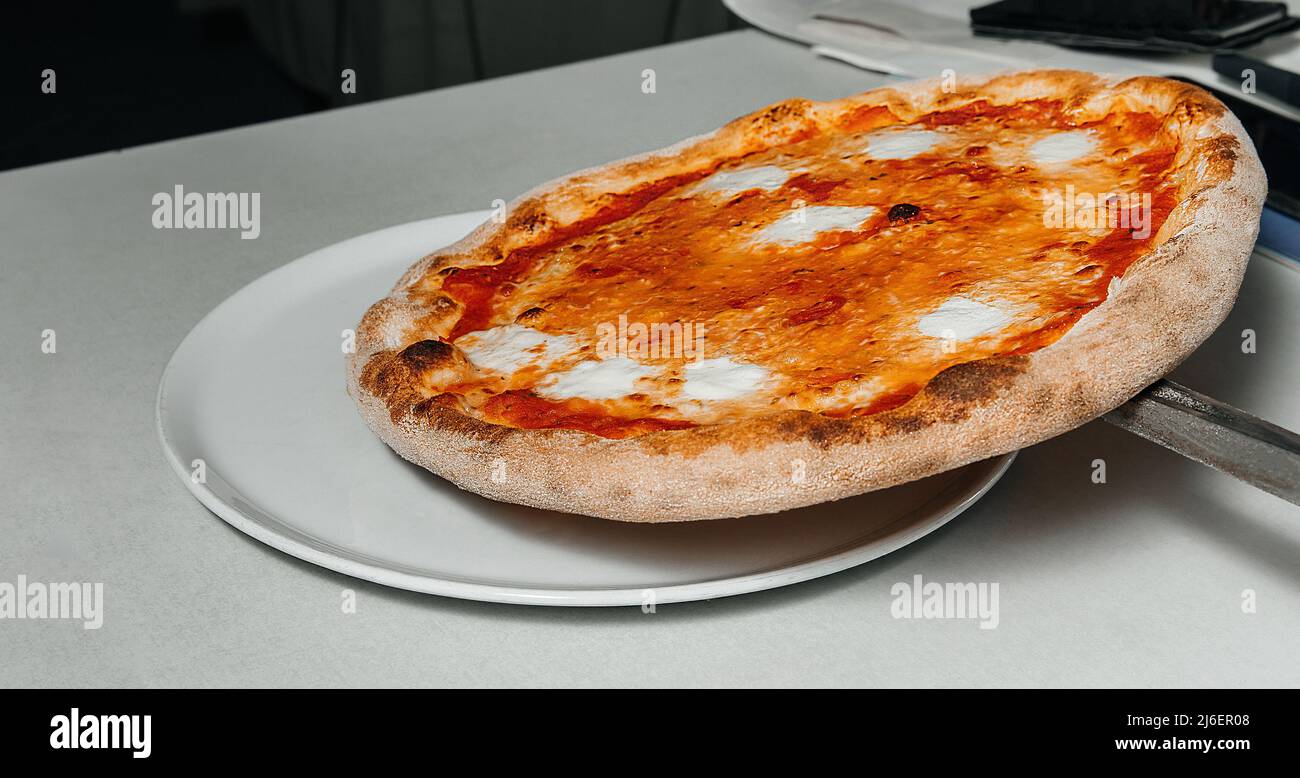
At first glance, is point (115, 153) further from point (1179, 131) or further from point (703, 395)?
point (1179, 131)

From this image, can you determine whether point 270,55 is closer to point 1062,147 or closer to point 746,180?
point 746,180

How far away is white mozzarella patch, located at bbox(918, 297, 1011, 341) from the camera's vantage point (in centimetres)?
88

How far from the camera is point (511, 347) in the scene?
1016 mm

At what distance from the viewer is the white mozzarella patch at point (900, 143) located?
119 centimetres

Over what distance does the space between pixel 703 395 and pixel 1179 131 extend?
496mm

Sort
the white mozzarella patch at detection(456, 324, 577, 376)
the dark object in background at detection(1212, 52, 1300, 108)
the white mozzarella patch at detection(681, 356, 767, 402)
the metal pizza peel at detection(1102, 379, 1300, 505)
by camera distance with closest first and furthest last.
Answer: the metal pizza peel at detection(1102, 379, 1300, 505)
the white mozzarella patch at detection(681, 356, 767, 402)
the white mozzarella patch at detection(456, 324, 577, 376)
the dark object in background at detection(1212, 52, 1300, 108)

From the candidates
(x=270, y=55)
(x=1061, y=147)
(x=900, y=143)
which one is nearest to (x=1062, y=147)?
(x=1061, y=147)

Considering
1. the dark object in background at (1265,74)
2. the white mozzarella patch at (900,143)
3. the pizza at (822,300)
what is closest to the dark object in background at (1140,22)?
the dark object in background at (1265,74)

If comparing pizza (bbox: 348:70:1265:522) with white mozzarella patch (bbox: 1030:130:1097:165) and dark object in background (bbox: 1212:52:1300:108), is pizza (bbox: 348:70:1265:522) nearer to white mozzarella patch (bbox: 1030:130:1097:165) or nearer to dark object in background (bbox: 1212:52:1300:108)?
white mozzarella patch (bbox: 1030:130:1097:165)

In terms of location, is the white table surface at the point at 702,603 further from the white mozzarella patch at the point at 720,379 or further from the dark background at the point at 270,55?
the dark background at the point at 270,55

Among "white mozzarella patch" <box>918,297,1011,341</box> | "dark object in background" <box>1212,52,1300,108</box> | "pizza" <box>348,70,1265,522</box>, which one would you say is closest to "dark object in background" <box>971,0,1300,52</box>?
"dark object in background" <box>1212,52,1300,108</box>

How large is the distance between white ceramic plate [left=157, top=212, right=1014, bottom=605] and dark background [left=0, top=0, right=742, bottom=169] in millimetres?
2947

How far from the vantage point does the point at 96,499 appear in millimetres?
1030

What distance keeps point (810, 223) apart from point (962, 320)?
0.24 metres
